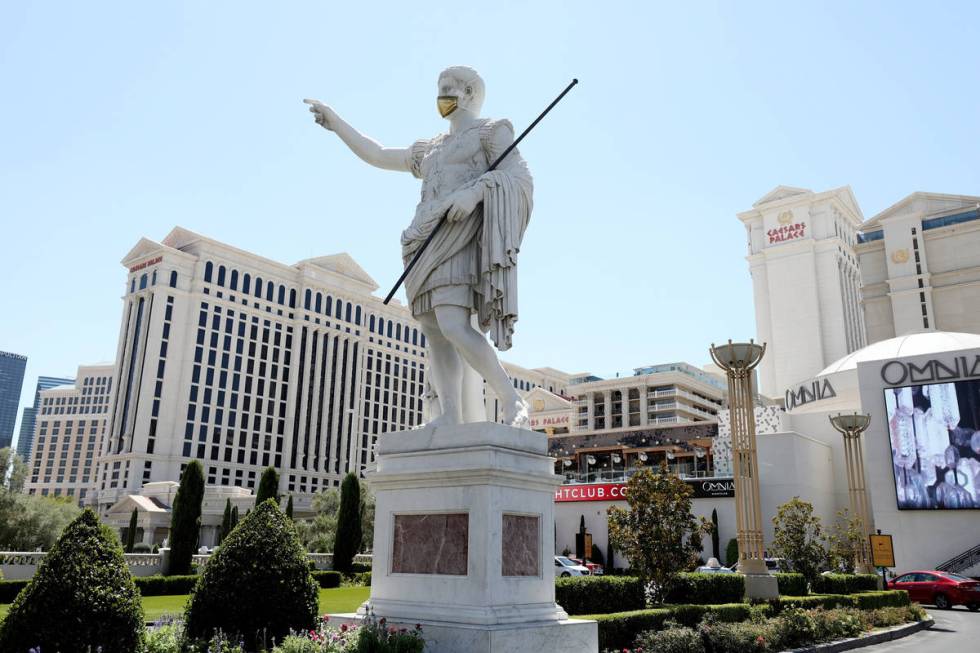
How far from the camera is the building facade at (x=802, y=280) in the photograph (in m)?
94.4

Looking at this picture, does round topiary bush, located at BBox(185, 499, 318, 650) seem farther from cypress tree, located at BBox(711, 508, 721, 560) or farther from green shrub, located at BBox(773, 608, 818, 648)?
cypress tree, located at BBox(711, 508, 721, 560)

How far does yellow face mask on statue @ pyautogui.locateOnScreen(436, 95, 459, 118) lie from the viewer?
7.45 meters

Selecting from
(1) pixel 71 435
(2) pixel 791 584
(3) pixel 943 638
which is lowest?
(3) pixel 943 638

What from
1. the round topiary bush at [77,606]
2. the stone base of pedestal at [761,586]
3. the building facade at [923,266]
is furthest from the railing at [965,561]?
the building facade at [923,266]

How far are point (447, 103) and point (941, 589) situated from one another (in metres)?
25.4

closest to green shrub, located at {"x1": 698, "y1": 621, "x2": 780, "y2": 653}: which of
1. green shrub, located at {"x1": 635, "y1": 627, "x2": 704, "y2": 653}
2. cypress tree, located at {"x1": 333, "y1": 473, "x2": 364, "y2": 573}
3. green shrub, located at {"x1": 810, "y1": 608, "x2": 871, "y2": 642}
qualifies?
green shrub, located at {"x1": 635, "y1": 627, "x2": 704, "y2": 653}

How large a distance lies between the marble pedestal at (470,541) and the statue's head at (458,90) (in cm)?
327

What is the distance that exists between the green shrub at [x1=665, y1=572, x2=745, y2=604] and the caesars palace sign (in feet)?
82.3

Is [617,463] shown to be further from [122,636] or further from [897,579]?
[122,636]

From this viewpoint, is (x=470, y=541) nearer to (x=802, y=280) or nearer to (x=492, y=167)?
(x=492, y=167)

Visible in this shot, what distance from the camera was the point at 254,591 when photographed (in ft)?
20.8

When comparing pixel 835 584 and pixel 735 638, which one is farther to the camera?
pixel 835 584

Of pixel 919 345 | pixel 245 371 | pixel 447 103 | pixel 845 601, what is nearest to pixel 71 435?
pixel 245 371

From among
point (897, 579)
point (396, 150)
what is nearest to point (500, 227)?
point (396, 150)
